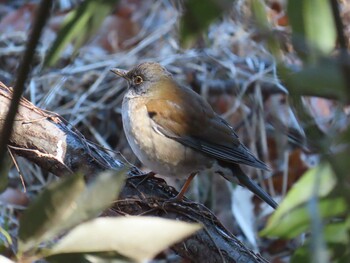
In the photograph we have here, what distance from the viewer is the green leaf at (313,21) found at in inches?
40.7

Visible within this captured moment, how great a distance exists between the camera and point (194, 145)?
11.4 feet

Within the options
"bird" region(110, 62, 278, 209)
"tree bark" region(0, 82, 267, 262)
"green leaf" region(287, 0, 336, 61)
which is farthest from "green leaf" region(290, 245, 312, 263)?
"bird" region(110, 62, 278, 209)

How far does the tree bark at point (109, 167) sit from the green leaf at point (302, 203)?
162 centimetres

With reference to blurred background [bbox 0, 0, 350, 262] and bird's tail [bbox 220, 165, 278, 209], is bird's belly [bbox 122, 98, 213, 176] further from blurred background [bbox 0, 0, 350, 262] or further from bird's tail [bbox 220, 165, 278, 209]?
blurred background [bbox 0, 0, 350, 262]

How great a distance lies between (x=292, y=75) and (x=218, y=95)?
4.83 meters

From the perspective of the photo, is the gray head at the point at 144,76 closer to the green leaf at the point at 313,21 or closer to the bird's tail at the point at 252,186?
the bird's tail at the point at 252,186

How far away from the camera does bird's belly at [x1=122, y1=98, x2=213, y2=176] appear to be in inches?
134

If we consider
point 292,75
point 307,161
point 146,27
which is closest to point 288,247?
point 307,161

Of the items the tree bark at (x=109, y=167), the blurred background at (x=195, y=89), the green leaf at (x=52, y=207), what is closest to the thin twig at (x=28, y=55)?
the green leaf at (x=52, y=207)

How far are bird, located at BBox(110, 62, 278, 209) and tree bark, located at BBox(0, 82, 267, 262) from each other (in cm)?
53

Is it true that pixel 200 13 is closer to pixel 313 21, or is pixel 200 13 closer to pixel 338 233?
pixel 313 21

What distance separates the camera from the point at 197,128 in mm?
3508

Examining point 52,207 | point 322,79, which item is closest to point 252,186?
point 52,207

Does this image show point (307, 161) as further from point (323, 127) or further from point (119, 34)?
point (119, 34)
